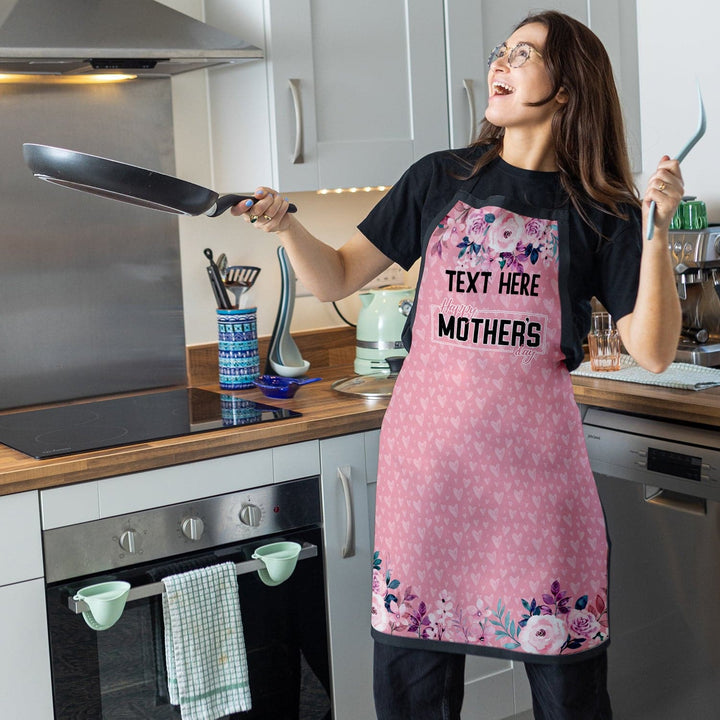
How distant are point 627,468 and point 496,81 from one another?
901 mm

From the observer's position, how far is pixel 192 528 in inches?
81.6

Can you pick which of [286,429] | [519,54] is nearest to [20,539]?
[286,429]

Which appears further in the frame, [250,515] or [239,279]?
[239,279]

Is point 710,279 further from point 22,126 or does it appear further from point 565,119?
point 22,126


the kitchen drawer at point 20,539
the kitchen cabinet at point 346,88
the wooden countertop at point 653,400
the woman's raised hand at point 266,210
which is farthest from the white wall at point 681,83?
the kitchen drawer at point 20,539

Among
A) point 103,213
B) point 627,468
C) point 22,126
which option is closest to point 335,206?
point 103,213

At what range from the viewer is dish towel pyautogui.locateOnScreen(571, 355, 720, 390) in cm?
226

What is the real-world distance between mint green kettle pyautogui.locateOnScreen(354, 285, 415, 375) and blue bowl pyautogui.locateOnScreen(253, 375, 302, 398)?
24cm

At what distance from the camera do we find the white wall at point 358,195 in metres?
2.64

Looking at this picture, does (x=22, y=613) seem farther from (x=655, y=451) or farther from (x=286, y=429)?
(x=655, y=451)

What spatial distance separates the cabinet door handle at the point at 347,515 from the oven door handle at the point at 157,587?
0.30ft

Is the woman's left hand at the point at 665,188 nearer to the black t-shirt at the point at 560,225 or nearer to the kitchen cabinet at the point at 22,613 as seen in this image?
the black t-shirt at the point at 560,225

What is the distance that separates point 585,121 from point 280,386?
99 centimetres

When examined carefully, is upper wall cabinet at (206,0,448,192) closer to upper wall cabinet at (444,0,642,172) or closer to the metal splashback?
upper wall cabinet at (444,0,642,172)
